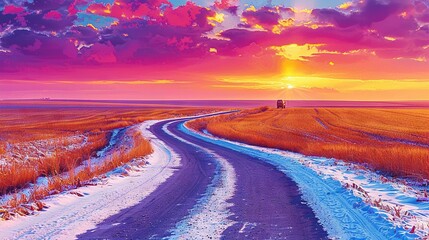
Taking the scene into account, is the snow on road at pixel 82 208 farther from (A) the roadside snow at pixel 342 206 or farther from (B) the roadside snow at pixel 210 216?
(A) the roadside snow at pixel 342 206

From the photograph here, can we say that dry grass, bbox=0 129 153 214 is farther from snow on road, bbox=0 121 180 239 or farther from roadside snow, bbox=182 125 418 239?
roadside snow, bbox=182 125 418 239

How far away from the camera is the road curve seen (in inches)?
279

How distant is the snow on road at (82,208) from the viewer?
7.02m

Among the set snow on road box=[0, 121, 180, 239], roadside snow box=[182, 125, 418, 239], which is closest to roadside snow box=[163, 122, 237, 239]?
snow on road box=[0, 121, 180, 239]

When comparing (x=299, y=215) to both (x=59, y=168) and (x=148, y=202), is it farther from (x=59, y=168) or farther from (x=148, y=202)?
(x=59, y=168)

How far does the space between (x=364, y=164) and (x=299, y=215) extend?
9.37 metres

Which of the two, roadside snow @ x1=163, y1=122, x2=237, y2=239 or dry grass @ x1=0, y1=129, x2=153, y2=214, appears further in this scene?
dry grass @ x1=0, y1=129, x2=153, y2=214

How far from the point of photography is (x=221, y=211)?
28.5 ft

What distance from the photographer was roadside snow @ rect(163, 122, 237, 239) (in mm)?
7043

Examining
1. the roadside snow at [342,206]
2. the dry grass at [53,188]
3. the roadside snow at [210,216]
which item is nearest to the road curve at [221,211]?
the roadside snow at [210,216]

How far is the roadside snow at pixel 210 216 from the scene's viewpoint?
704cm

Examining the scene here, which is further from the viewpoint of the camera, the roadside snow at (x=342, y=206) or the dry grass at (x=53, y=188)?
the dry grass at (x=53, y=188)

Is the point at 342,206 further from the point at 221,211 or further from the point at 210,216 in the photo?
the point at 210,216

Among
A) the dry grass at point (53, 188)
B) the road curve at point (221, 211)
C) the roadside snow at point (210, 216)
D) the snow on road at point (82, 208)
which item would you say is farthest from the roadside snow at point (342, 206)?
the dry grass at point (53, 188)
